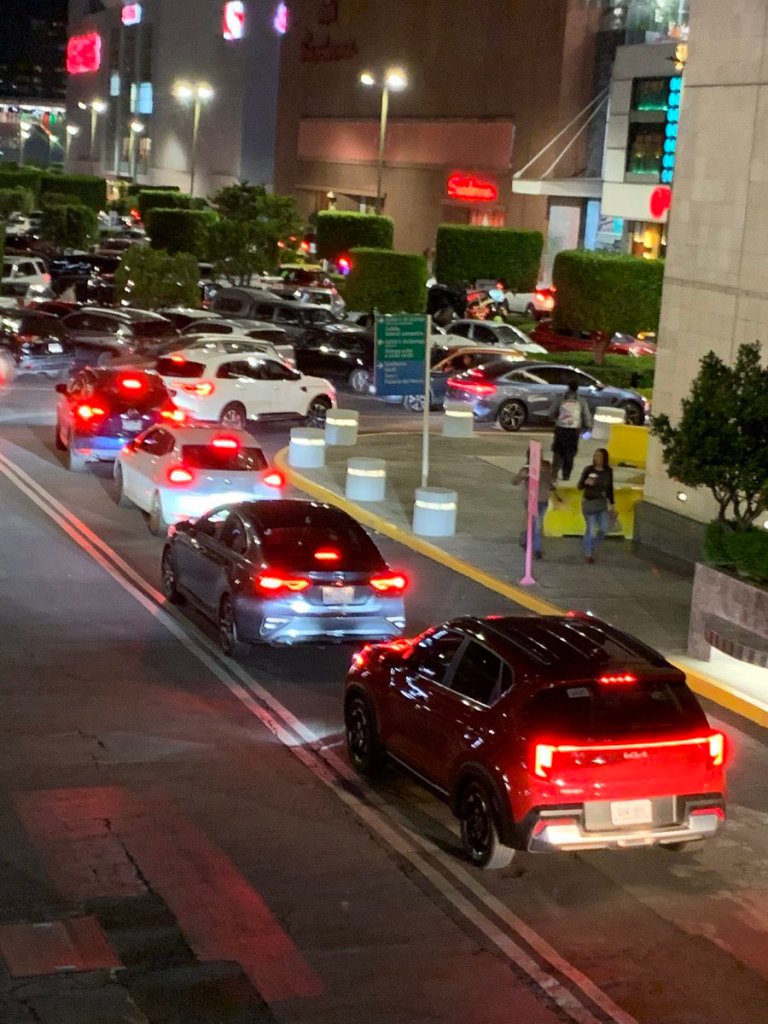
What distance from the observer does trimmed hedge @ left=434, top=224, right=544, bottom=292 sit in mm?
53250

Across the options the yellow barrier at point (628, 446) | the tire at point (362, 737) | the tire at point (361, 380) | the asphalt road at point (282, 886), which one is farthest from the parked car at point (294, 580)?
the tire at point (361, 380)

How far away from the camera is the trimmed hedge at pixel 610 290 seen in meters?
39.5

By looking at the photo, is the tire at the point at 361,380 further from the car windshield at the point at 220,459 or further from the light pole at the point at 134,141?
the light pole at the point at 134,141

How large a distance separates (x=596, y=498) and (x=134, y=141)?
10925cm

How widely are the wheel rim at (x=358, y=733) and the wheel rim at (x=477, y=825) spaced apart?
164cm

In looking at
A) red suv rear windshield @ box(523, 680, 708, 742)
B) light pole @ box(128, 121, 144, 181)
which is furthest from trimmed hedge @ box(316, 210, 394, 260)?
light pole @ box(128, 121, 144, 181)

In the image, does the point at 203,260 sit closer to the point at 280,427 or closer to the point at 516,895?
the point at 280,427

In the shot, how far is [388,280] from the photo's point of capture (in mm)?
46062

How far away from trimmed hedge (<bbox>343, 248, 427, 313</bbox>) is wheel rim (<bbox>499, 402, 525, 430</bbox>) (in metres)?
13.2

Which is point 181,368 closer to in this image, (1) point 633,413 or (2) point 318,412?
(2) point 318,412

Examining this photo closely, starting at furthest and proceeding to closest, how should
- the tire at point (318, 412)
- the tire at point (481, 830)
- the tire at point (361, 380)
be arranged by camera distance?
the tire at point (361, 380) → the tire at point (318, 412) → the tire at point (481, 830)

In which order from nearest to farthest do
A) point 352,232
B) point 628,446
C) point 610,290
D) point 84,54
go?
point 628,446 → point 610,290 → point 352,232 → point 84,54

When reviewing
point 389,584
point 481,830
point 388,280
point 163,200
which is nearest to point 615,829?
point 481,830

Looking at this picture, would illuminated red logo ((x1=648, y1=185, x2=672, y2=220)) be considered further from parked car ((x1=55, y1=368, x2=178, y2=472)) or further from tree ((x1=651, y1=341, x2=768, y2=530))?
tree ((x1=651, y1=341, x2=768, y2=530))
